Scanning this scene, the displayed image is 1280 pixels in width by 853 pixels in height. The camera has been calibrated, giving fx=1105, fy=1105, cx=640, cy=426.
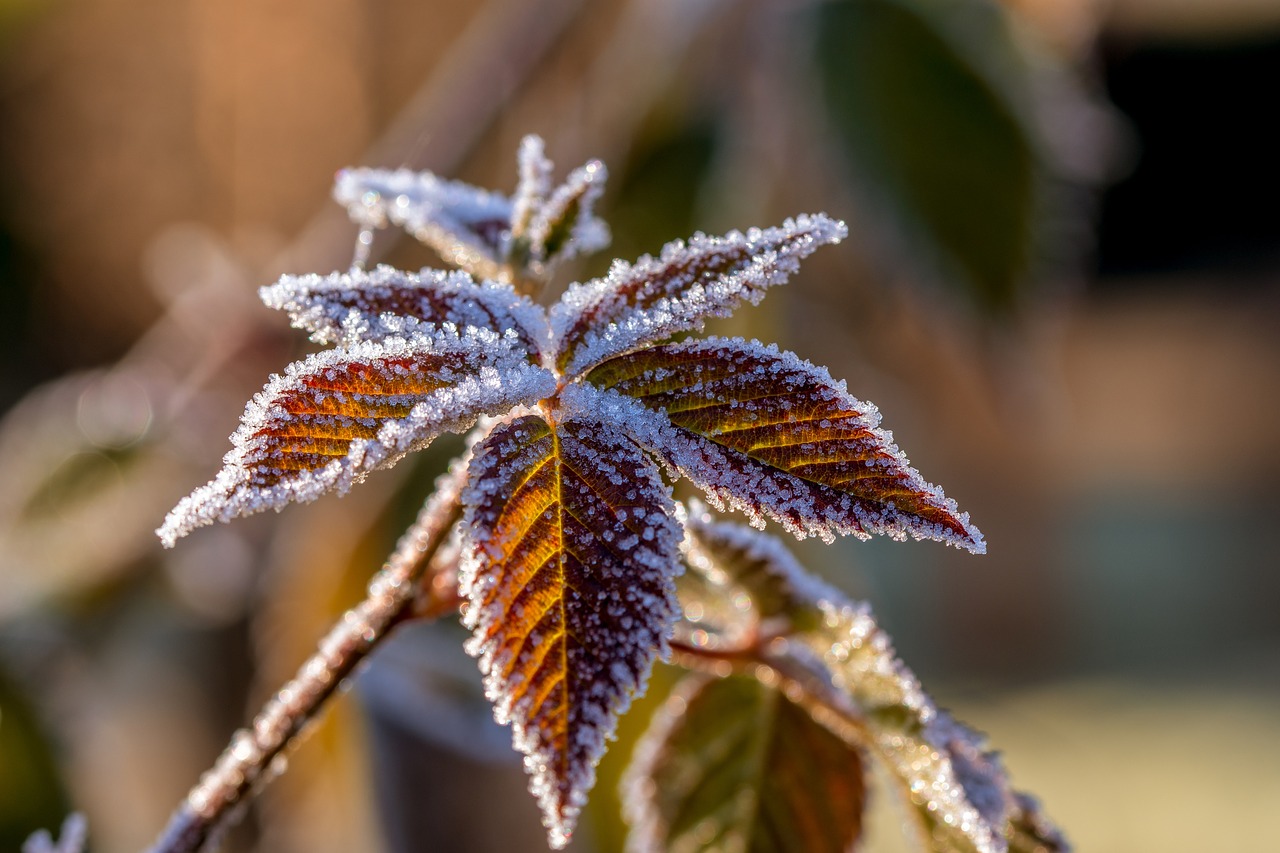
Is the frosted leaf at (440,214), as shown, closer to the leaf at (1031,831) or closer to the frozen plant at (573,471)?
the frozen plant at (573,471)

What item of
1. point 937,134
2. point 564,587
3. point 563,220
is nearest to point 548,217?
point 563,220

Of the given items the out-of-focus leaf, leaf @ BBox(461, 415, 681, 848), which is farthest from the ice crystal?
the out-of-focus leaf

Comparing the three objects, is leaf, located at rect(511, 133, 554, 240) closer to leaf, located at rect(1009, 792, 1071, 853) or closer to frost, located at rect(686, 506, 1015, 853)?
frost, located at rect(686, 506, 1015, 853)

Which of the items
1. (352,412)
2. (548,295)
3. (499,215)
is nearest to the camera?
(352,412)

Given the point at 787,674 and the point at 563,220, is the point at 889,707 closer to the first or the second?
the point at 787,674

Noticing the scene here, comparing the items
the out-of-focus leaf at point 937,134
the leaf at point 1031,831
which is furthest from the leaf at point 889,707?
the out-of-focus leaf at point 937,134

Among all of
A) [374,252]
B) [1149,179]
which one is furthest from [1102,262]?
[374,252]
